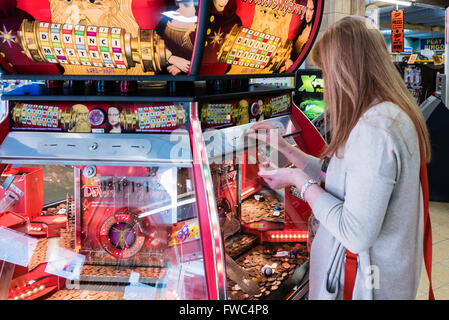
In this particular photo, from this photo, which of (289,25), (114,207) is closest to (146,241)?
(114,207)

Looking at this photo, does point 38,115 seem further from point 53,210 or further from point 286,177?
point 286,177

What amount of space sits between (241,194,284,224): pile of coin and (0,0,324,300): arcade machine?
1.02ft

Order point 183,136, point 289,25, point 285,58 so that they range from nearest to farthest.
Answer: point 183,136
point 289,25
point 285,58

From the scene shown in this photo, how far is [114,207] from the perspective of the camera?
1949 mm

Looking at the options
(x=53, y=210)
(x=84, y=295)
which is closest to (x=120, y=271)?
(x=84, y=295)

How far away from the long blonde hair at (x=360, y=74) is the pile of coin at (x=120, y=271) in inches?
41.1

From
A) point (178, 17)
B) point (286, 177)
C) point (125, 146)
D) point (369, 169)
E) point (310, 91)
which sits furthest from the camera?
point (310, 91)

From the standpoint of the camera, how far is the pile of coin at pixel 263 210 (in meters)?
2.41

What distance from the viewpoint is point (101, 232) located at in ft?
6.22

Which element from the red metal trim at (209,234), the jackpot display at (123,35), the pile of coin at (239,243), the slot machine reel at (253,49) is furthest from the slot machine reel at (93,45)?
the pile of coin at (239,243)

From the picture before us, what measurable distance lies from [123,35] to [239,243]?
50.0 inches

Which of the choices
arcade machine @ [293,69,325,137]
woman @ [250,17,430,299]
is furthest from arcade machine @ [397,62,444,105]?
woman @ [250,17,430,299]
